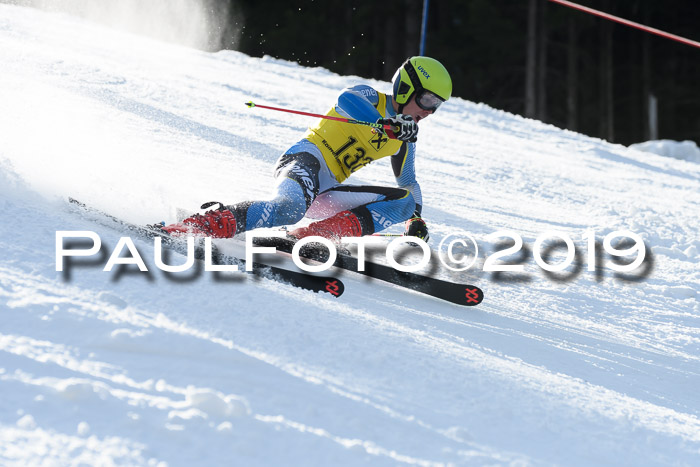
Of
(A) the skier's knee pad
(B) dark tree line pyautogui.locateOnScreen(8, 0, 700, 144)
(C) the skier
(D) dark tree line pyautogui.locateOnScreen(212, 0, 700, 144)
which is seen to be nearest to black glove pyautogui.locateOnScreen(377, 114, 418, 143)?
(C) the skier

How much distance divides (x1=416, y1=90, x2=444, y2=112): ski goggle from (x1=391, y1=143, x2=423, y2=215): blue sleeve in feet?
1.07

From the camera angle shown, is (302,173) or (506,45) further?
(506,45)

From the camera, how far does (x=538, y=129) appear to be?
35.9 ft

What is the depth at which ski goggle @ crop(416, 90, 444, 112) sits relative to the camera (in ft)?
13.0

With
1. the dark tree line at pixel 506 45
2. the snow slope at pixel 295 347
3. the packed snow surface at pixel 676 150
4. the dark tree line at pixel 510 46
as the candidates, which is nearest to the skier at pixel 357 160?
the snow slope at pixel 295 347

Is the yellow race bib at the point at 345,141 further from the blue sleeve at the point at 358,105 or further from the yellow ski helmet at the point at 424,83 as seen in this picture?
the yellow ski helmet at the point at 424,83

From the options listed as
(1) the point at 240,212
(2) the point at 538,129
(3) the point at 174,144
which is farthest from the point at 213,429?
(2) the point at 538,129

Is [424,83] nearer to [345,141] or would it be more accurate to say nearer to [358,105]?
[358,105]

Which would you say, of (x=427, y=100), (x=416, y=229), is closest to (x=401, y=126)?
(x=427, y=100)

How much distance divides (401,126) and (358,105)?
0.77 feet

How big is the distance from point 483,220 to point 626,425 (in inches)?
135

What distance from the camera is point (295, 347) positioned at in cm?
262

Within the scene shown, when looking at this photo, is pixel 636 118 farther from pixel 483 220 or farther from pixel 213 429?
pixel 213 429

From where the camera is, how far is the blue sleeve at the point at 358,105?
157 inches
